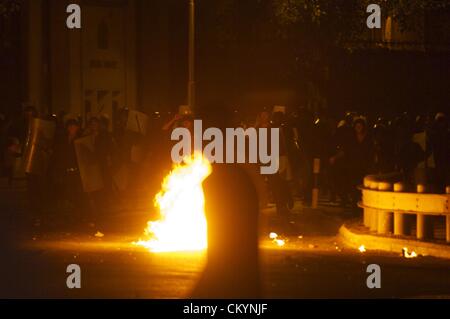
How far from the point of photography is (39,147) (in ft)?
71.4

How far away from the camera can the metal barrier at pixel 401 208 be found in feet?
51.5

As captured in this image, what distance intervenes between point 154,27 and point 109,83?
123 inches

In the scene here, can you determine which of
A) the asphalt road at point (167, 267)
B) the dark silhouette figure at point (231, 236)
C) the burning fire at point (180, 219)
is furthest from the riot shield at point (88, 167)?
the dark silhouette figure at point (231, 236)

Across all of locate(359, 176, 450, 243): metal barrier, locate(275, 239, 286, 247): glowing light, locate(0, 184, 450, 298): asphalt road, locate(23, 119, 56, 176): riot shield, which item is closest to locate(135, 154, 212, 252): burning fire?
locate(0, 184, 450, 298): asphalt road

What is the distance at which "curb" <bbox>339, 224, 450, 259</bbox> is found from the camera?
50.1ft

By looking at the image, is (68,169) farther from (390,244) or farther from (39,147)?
(390,244)

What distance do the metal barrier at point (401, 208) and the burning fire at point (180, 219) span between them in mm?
2315

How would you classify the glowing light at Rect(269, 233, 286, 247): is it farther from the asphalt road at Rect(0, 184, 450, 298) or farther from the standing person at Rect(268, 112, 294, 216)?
the standing person at Rect(268, 112, 294, 216)

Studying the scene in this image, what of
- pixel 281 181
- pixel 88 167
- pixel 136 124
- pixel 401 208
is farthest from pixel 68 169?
pixel 401 208

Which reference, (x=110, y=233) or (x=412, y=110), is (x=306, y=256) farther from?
(x=412, y=110)

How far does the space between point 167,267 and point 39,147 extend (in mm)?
8392

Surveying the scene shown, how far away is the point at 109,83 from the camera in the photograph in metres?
45.9

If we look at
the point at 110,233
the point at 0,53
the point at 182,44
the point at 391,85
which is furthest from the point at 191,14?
the point at 110,233

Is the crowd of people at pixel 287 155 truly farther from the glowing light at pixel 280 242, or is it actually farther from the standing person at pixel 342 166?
the glowing light at pixel 280 242
